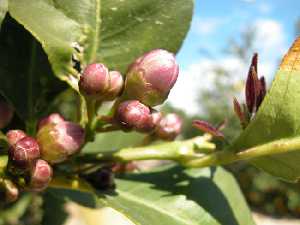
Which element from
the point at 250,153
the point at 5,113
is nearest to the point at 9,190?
the point at 5,113

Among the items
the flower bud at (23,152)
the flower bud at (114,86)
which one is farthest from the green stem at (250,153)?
the flower bud at (23,152)

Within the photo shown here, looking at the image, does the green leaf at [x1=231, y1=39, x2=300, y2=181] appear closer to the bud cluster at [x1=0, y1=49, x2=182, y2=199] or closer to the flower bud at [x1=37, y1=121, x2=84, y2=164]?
the bud cluster at [x1=0, y1=49, x2=182, y2=199]

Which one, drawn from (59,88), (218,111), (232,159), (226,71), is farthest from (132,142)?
(226,71)

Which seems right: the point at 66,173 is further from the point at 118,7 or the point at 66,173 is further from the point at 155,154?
the point at 118,7

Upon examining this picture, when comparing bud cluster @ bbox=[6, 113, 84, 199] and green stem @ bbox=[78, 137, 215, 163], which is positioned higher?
bud cluster @ bbox=[6, 113, 84, 199]

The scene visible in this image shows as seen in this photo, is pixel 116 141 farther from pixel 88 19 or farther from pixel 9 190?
pixel 9 190

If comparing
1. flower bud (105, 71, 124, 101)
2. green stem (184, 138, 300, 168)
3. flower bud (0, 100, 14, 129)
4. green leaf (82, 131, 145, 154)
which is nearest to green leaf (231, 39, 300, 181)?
green stem (184, 138, 300, 168)

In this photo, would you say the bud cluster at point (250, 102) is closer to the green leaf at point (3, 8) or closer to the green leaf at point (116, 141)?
the green leaf at point (3, 8)
